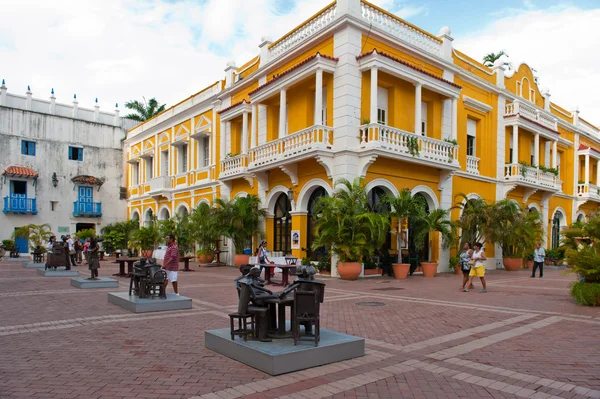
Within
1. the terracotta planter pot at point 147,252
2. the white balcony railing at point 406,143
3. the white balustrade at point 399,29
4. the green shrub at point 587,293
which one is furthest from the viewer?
the terracotta planter pot at point 147,252

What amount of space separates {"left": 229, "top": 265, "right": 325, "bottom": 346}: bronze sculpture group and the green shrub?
304 inches

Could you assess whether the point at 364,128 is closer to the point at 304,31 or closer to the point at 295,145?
the point at 295,145

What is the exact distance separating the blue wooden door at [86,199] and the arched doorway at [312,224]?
77.1ft

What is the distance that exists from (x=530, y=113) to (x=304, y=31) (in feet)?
47.5

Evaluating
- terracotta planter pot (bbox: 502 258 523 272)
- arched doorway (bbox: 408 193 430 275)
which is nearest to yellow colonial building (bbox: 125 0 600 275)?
arched doorway (bbox: 408 193 430 275)

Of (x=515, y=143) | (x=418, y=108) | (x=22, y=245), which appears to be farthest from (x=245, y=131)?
(x=22, y=245)

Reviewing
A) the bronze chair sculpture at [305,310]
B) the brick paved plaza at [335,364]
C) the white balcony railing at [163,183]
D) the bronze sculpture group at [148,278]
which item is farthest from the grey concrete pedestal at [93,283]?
the white balcony railing at [163,183]

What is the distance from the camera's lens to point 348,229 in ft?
50.8

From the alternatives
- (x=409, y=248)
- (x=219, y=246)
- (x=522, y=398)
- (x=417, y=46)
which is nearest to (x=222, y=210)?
(x=219, y=246)

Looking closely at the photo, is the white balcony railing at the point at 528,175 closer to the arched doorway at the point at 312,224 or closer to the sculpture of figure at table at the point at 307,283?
the arched doorway at the point at 312,224

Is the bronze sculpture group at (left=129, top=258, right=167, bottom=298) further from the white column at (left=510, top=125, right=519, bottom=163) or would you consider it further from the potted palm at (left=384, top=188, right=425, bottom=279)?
the white column at (left=510, top=125, right=519, bottom=163)

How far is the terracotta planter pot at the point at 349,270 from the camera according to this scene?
15398 mm

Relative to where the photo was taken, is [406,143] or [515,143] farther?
[515,143]

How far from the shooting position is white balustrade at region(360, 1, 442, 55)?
1730cm
